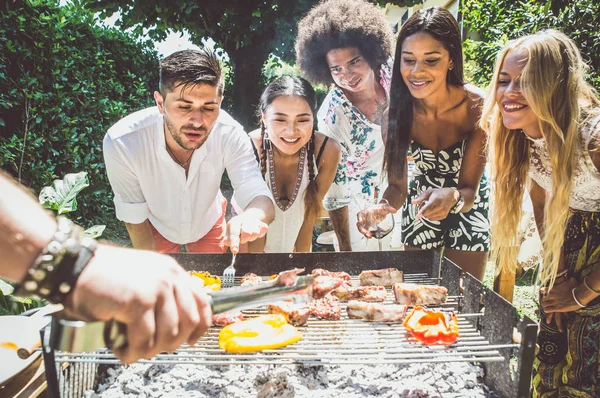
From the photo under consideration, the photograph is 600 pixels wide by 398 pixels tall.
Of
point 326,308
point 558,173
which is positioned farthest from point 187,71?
point 558,173

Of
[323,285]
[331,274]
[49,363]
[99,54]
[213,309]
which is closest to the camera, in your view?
[213,309]

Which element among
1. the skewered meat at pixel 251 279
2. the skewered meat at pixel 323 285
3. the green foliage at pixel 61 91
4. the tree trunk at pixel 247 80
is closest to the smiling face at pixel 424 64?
the skewered meat at pixel 323 285

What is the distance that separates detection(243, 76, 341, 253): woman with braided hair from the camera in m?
3.72

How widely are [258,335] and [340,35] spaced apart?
10.1 feet

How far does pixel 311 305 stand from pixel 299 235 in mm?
1762

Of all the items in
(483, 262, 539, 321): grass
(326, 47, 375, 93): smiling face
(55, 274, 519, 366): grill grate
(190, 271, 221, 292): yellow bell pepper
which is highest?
(326, 47, 375, 93): smiling face

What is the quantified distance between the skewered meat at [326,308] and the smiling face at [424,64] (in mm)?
1833

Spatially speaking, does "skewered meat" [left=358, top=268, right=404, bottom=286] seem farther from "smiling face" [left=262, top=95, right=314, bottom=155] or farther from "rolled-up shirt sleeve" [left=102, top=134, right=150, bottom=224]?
"rolled-up shirt sleeve" [left=102, top=134, right=150, bottom=224]

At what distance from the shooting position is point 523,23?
5520 millimetres

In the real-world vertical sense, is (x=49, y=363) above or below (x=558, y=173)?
below

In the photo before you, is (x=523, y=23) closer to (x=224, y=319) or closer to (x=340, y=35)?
(x=340, y=35)

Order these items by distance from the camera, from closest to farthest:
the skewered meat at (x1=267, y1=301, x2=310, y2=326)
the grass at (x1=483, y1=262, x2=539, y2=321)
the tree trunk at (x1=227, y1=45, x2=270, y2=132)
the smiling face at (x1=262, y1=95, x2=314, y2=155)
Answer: the skewered meat at (x1=267, y1=301, x2=310, y2=326), the smiling face at (x1=262, y1=95, x2=314, y2=155), the grass at (x1=483, y1=262, x2=539, y2=321), the tree trunk at (x1=227, y1=45, x2=270, y2=132)

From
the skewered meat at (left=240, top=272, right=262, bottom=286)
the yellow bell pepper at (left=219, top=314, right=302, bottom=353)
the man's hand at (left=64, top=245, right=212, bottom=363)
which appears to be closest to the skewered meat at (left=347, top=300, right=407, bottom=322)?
the yellow bell pepper at (left=219, top=314, right=302, bottom=353)

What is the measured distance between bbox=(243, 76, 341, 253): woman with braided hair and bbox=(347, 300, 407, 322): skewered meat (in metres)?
1.72
